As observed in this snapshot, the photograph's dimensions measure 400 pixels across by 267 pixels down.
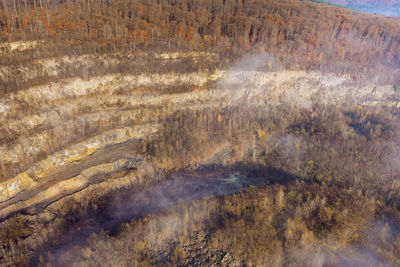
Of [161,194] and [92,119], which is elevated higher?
[92,119]

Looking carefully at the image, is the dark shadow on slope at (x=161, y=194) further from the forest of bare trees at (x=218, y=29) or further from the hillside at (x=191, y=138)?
the forest of bare trees at (x=218, y=29)

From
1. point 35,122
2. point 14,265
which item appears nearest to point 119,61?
point 35,122

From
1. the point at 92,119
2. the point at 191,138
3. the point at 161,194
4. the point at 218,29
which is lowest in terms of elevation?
the point at 161,194

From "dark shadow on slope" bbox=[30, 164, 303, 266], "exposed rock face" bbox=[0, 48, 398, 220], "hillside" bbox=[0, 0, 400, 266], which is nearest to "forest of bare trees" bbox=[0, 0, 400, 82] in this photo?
"hillside" bbox=[0, 0, 400, 266]

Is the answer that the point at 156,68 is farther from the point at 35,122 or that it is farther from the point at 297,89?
the point at 297,89

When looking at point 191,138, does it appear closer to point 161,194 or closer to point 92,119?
point 161,194

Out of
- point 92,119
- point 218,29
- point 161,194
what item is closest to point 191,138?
point 161,194
